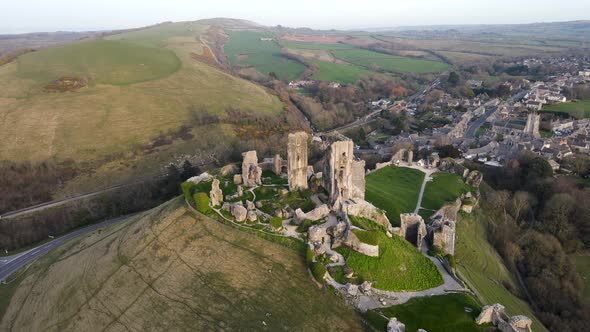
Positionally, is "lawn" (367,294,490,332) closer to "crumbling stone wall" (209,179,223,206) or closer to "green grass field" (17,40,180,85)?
"crumbling stone wall" (209,179,223,206)

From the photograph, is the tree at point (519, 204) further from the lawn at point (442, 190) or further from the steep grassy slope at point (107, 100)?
the steep grassy slope at point (107, 100)

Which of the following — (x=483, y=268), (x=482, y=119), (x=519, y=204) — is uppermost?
(x=519, y=204)

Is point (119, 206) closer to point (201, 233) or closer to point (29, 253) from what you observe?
point (29, 253)

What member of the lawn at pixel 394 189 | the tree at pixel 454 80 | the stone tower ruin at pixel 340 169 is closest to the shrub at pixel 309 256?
the stone tower ruin at pixel 340 169

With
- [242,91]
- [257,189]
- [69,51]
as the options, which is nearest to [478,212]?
[257,189]

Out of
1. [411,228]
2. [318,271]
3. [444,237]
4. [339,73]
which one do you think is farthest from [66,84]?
[339,73]

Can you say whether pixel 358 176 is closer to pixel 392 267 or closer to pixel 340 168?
pixel 340 168
